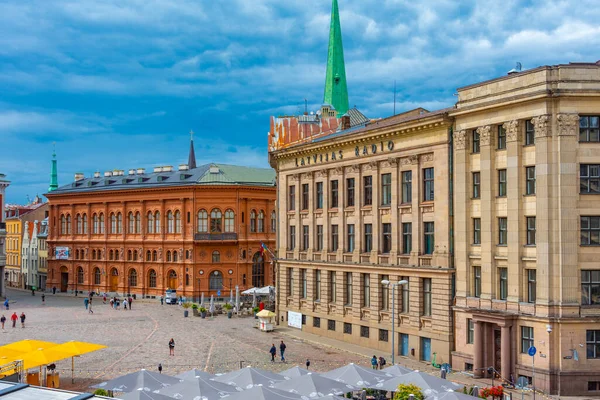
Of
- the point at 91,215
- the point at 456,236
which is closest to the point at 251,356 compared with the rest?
the point at 456,236

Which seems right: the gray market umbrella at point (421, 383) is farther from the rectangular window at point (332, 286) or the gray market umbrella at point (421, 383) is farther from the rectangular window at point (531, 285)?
the rectangular window at point (332, 286)

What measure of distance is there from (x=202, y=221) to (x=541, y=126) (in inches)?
2489

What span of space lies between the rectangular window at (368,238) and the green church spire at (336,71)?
7587cm

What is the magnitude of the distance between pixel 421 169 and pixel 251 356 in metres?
18.3

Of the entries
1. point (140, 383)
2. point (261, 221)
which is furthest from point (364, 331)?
point (261, 221)

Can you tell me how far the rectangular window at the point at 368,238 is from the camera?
179ft

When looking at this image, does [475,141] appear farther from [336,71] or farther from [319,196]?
[336,71]

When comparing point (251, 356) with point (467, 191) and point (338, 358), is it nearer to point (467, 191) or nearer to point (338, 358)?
point (338, 358)

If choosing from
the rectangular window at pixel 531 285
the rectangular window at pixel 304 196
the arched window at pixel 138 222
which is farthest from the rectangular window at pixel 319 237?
the arched window at pixel 138 222

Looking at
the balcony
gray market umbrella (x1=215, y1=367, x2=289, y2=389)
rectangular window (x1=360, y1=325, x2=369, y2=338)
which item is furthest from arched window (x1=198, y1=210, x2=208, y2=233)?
gray market umbrella (x1=215, y1=367, x2=289, y2=389)

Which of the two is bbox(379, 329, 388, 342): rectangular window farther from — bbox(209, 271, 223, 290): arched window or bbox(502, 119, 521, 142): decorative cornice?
bbox(209, 271, 223, 290): arched window

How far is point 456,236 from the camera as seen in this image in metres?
45.5

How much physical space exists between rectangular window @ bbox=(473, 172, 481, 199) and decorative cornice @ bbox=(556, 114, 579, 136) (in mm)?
6609

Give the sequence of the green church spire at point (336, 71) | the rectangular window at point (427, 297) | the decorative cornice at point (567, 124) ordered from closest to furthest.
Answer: the decorative cornice at point (567, 124) < the rectangular window at point (427, 297) < the green church spire at point (336, 71)
